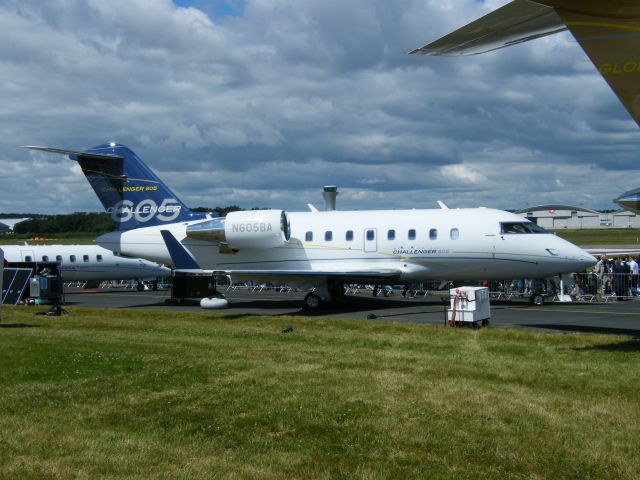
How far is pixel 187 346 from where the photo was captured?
1377cm

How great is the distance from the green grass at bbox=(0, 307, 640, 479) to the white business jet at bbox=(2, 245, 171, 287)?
25847 millimetres

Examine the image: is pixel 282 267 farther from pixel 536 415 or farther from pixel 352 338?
pixel 536 415

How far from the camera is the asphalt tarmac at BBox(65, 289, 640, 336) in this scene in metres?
17.8

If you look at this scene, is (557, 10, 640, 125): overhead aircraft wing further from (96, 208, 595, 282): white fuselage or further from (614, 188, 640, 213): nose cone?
(96, 208, 595, 282): white fuselage

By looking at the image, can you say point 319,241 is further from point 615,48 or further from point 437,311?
point 615,48

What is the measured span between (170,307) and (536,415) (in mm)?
19598

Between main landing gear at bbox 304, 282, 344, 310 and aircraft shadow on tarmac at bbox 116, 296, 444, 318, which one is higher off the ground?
main landing gear at bbox 304, 282, 344, 310

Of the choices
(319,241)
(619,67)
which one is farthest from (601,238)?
(619,67)

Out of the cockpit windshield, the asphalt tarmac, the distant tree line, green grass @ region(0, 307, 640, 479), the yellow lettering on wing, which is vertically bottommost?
green grass @ region(0, 307, 640, 479)

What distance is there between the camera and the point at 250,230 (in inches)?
981

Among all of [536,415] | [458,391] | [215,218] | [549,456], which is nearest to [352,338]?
[458,391]

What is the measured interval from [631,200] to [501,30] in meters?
3.68

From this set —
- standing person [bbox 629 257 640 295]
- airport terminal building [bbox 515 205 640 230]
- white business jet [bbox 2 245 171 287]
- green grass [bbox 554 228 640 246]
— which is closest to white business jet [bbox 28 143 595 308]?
standing person [bbox 629 257 640 295]

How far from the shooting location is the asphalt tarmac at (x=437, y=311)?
17781mm
